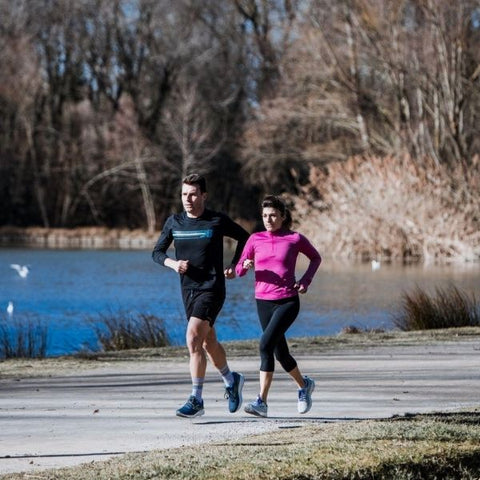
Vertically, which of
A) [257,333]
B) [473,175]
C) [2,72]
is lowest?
[257,333]

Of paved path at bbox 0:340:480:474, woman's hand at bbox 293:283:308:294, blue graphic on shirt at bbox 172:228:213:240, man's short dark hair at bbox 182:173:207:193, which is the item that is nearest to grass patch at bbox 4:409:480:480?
paved path at bbox 0:340:480:474

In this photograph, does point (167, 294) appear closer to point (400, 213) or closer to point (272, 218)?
point (400, 213)

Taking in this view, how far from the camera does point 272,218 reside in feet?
32.0

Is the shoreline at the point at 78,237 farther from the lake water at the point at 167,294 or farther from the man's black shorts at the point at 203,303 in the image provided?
the man's black shorts at the point at 203,303

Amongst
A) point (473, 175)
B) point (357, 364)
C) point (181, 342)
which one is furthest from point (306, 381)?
point (473, 175)

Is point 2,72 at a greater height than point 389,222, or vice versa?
point 2,72

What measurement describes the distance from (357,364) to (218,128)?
56561mm

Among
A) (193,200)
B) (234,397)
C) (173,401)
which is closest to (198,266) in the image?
(193,200)

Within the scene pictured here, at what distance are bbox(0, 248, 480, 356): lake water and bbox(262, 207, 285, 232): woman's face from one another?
8.56 metres

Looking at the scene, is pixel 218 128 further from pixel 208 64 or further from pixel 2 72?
pixel 2 72

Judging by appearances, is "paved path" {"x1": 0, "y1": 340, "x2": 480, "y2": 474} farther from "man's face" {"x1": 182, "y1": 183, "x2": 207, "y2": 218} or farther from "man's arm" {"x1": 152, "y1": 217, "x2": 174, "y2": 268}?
"man's face" {"x1": 182, "y1": 183, "x2": 207, "y2": 218}

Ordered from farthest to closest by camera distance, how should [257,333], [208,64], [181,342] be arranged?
[208,64] → [257,333] → [181,342]

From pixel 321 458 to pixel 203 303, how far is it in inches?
93.3

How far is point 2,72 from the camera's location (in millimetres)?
65562
